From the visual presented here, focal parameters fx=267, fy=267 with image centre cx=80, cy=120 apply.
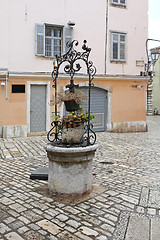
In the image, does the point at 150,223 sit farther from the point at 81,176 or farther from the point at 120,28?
the point at 120,28

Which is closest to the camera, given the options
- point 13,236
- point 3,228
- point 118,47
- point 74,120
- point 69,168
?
point 13,236

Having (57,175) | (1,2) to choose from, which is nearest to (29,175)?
(57,175)

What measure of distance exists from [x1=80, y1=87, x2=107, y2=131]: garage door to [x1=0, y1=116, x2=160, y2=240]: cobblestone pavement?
6463mm

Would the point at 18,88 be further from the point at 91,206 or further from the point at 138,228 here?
the point at 138,228

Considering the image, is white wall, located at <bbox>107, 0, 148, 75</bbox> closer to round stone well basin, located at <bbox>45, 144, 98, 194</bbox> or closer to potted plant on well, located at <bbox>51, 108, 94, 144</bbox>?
potted plant on well, located at <bbox>51, 108, 94, 144</bbox>

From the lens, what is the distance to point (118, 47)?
14.5 m

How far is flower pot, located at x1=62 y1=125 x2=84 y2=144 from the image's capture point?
5098 millimetres

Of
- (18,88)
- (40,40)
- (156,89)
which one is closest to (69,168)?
(18,88)

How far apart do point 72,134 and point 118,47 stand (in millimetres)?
10582

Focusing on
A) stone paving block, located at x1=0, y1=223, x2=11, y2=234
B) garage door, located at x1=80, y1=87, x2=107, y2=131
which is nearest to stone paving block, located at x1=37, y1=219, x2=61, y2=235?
stone paving block, located at x1=0, y1=223, x2=11, y2=234

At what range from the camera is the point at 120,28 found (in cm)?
1456

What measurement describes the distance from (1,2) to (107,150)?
7665 mm

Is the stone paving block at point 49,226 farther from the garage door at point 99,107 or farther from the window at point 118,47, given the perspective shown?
the window at point 118,47

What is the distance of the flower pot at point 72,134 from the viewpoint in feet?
16.7
